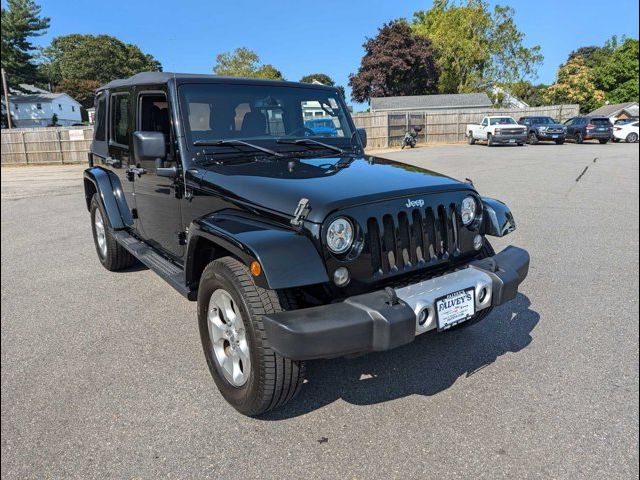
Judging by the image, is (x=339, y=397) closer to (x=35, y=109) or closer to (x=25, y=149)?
(x=25, y=149)

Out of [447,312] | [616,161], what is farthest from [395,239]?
[616,161]

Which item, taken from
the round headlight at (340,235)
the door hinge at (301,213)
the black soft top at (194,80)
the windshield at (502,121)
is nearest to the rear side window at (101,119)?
the black soft top at (194,80)

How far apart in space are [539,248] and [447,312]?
13.2 ft

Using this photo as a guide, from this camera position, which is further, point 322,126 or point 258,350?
point 322,126

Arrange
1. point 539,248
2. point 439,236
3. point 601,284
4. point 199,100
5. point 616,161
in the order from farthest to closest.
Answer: point 616,161 → point 539,248 → point 601,284 → point 199,100 → point 439,236

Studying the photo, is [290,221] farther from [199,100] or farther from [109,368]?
[109,368]

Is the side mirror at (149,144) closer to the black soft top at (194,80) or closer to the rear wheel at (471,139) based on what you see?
the black soft top at (194,80)

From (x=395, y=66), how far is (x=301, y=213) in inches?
2041

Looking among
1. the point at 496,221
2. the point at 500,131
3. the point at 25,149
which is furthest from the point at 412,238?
the point at 25,149

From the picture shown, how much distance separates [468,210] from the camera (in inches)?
122

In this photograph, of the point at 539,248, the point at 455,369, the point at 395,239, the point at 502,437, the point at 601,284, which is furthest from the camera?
the point at 539,248

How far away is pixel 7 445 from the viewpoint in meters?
2.47

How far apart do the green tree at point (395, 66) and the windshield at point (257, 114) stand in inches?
1933

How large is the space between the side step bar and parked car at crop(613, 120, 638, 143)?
32.0 metres
